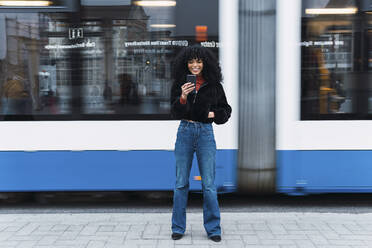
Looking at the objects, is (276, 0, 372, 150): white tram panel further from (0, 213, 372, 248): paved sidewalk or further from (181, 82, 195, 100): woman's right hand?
(181, 82, 195, 100): woman's right hand

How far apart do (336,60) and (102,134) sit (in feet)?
9.49

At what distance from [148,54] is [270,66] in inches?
56.7

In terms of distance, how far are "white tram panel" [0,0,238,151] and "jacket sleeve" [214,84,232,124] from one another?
0.92 m

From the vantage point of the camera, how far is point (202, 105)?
371 centimetres

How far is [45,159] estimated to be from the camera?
4.73 meters

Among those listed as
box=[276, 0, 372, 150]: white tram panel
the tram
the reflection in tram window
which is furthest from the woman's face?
the reflection in tram window

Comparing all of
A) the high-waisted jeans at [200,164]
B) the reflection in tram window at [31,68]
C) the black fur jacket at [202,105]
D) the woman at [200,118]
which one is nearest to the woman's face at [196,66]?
the woman at [200,118]

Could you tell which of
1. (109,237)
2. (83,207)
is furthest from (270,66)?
(83,207)

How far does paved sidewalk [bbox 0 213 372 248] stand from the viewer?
3.79 meters

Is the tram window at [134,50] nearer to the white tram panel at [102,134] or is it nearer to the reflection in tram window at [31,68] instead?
the white tram panel at [102,134]

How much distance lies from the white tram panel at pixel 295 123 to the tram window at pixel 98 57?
80 cm

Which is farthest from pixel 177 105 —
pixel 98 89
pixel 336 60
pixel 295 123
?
pixel 336 60

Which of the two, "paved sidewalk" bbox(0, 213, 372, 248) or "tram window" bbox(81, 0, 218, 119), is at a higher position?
"tram window" bbox(81, 0, 218, 119)

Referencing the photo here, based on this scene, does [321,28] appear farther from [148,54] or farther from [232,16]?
[148,54]
